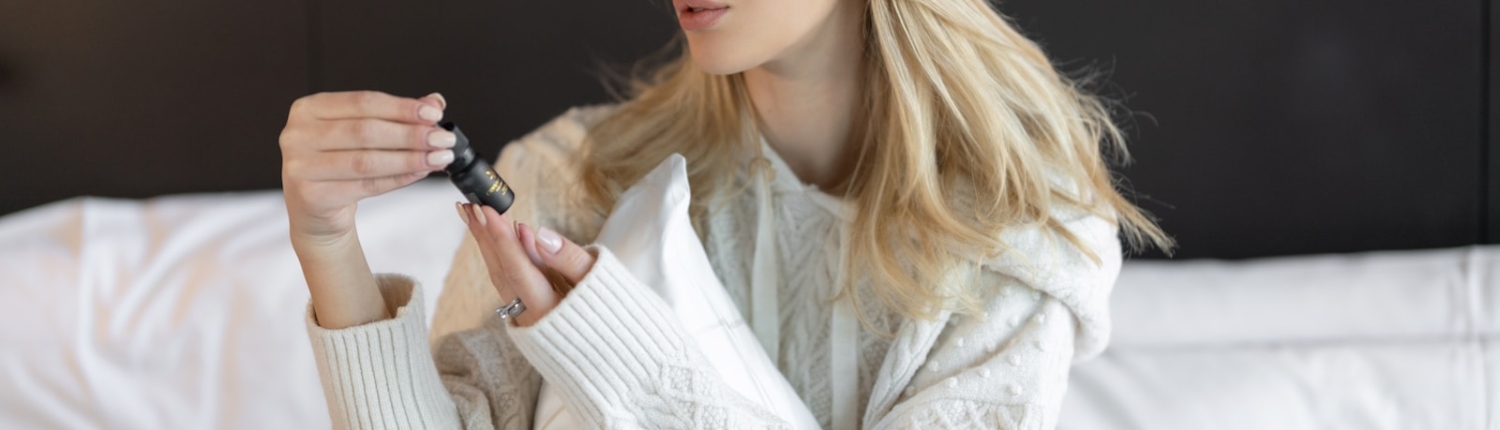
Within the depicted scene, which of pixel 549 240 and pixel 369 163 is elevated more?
pixel 369 163

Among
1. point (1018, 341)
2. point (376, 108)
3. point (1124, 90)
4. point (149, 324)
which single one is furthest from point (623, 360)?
point (1124, 90)

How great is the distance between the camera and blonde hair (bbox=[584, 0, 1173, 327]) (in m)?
1.14

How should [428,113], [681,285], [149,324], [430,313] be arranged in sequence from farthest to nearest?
[430,313]
[149,324]
[681,285]
[428,113]

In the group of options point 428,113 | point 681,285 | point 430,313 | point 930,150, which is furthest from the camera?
point 430,313

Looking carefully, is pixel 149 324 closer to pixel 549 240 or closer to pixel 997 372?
pixel 549 240

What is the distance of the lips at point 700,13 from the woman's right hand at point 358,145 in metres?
0.31

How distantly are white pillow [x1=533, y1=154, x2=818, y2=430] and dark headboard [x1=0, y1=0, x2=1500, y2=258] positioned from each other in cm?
85

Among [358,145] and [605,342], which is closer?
[358,145]

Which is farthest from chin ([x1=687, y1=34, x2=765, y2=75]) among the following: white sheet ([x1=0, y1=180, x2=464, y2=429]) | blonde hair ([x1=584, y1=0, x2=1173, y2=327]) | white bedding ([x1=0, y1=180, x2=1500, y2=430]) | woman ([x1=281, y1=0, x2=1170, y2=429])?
white sheet ([x1=0, y1=180, x2=464, y2=429])

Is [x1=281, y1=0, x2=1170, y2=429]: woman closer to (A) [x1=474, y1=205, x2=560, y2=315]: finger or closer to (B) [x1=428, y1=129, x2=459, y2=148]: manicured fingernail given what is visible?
(A) [x1=474, y1=205, x2=560, y2=315]: finger

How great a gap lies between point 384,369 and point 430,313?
0.90 m

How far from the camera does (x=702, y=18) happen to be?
1.05 m

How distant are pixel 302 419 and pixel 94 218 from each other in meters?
0.41

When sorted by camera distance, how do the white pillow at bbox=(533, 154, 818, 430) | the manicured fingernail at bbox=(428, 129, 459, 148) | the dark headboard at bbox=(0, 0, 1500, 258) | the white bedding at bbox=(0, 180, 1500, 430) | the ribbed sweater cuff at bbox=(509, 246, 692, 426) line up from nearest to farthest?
the manicured fingernail at bbox=(428, 129, 459, 148) → the ribbed sweater cuff at bbox=(509, 246, 692, 426) → the white pillow at bbox=(533, 154, 818, 430) → the white bedding at bbox=(0, 180, 1500, 430) → the dark headboard at bbox=(0, 0, 1500, 258)
